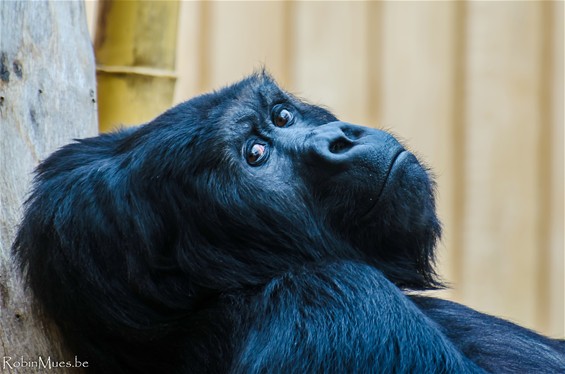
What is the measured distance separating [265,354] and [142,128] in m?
0.96

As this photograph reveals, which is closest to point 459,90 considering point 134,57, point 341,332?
point 134,57

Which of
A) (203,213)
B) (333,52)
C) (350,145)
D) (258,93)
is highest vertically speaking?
(333,52)

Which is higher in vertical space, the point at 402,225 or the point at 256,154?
the point at 256,154

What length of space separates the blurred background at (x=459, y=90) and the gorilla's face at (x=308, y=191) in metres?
3.09

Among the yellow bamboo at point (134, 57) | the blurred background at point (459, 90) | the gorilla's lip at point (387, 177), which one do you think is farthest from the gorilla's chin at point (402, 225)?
the blurred background at point (459, 90)

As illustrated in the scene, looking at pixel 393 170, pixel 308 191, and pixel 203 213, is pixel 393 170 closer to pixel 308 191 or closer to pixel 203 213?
pixel 308 191

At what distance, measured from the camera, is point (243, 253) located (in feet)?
9.93

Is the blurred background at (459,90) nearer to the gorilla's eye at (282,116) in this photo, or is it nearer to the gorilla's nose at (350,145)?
the gorilla's eye at (282,116)

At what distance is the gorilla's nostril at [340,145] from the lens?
3.13 meters

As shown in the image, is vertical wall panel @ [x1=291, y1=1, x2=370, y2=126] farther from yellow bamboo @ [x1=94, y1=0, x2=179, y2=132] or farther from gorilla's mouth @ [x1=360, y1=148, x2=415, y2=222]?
gorilla's mouth @ [x1=360, y1=148, x2=415, y2=222]

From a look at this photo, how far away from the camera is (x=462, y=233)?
642cm

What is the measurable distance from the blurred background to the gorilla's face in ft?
10.2

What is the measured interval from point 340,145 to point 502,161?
3.53 metres

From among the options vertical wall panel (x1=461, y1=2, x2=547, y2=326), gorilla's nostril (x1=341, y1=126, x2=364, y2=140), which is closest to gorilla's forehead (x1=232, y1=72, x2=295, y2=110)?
gorilla's nostril (x1=341, y1=126, x2=364, y2=140)
